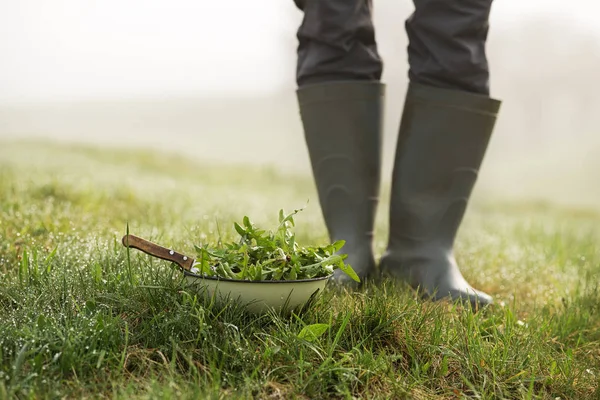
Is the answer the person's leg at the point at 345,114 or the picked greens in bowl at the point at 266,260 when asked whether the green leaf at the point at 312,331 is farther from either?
the person's leg at the point at 345,114

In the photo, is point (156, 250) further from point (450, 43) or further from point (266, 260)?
point (450, 43)

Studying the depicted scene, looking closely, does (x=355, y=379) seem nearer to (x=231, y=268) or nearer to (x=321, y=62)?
(x=231, y=268)

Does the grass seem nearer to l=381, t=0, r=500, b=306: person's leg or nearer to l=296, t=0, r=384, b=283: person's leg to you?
l=381, t=0, r=500, b=306: person's leg

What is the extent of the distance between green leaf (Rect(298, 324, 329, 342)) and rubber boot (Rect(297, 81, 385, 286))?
2.67ft

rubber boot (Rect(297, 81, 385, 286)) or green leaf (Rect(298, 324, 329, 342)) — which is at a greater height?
rubber boot (Rect(297, 81, 385, 286))

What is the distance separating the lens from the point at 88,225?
2.57 metres

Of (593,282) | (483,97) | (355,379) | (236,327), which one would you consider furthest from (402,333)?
(593,282)

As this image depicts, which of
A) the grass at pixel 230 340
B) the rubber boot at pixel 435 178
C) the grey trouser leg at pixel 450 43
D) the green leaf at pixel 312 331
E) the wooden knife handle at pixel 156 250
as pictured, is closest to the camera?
the grass at pixel 230 340

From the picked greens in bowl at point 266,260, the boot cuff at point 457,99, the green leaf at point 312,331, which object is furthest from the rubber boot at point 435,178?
the green leaf at point 312,331

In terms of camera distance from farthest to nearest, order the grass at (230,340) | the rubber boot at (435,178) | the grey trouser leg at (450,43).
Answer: the rubber boot at (435,178) < the grey trouser leg at (450,43) < the grass at (230,340)

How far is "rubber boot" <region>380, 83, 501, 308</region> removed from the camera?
228cm

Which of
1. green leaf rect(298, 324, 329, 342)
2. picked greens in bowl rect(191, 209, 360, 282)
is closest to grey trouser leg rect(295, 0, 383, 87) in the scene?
picked greens in bowl rect(191, 209, 360, 282)

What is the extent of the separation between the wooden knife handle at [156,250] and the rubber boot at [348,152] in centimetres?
82

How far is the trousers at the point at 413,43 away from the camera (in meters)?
2.19
